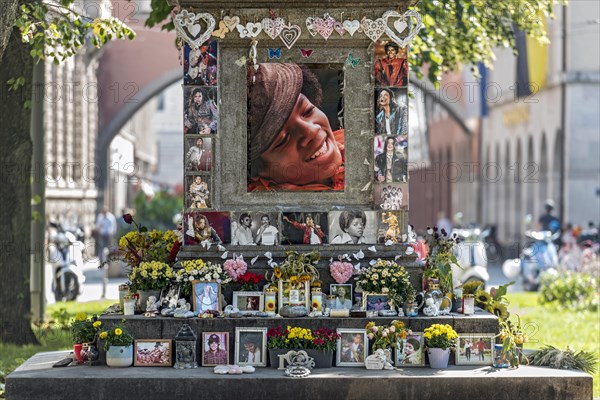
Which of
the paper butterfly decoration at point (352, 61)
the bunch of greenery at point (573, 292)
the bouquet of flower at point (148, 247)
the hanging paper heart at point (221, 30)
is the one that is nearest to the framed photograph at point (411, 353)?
the bouquet of flower at point (148, 247)

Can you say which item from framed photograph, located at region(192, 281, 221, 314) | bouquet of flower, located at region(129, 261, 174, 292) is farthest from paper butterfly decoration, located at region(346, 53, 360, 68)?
bouquet of flower, located at region(129, 261, 174, 292)

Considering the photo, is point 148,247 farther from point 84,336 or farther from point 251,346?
point 251,346

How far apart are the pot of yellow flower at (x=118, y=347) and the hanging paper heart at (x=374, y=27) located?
3.94 meters

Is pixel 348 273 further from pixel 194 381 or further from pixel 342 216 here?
pixel 194 381

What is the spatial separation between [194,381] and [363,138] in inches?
135

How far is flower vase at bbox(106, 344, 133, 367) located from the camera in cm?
1235

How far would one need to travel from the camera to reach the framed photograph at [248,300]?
→ 13.0 meters

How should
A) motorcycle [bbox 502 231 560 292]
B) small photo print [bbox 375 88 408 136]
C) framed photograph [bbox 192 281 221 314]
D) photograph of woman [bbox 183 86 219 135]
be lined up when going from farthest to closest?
1. motorcycle [bbox 502 231 560 292]
2. small photo print [bbox 375 88 408 136]
3. photograph of woman [bbox 183 86 219 135]
4. framed photograph [bbox 192 281 221 314]

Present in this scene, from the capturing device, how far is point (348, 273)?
13211mm

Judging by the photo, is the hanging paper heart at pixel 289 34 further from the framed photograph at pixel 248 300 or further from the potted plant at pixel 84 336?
the potted plant at pixel 84 336

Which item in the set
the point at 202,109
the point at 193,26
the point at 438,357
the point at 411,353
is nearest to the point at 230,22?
the point at 193,26

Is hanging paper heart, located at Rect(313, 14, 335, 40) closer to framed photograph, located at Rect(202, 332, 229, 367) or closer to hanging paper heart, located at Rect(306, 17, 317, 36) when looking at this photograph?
hanging paper heart, located at Rect(306, 17, 317, 36)

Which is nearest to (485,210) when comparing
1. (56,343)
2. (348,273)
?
(56,343)

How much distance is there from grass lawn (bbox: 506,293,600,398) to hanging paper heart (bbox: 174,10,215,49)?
16.5 feet
